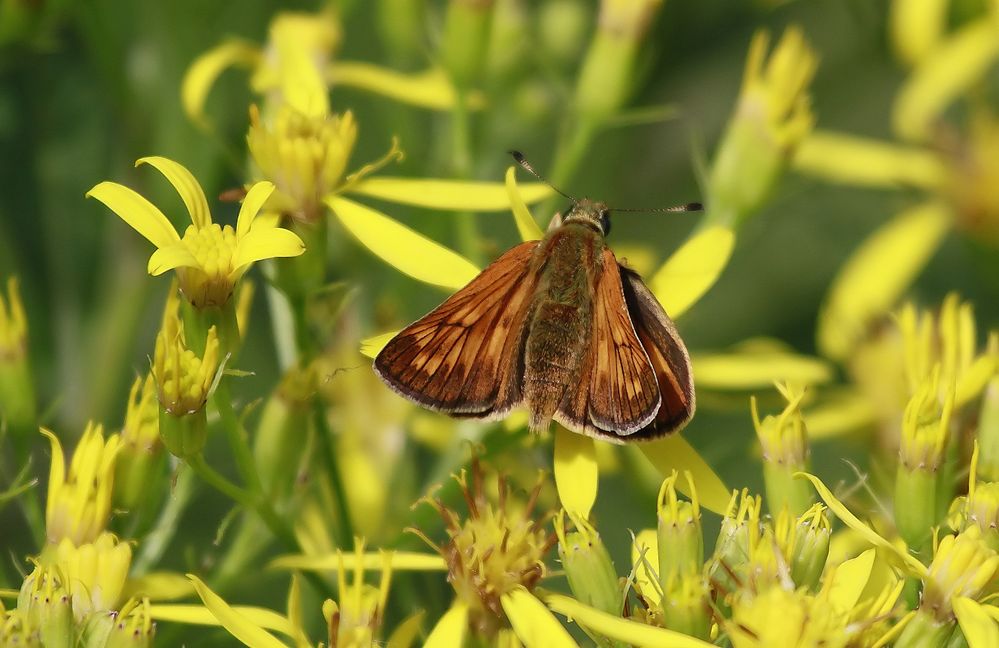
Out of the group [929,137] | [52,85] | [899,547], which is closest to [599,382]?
[899,547]

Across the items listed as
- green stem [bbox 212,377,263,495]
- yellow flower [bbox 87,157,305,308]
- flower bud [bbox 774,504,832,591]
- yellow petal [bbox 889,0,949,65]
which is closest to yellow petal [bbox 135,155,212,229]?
yellow flower [bbox 87,157,305,308]

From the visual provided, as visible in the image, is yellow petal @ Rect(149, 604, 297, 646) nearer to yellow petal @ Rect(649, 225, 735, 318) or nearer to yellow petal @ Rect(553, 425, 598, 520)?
yellow petal @ Rect(553, 425, 598, 520)

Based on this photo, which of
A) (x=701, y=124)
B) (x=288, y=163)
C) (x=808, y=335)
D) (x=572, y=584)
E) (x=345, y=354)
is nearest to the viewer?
(x=572, y=584)

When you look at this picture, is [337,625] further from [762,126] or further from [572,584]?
[762,126]

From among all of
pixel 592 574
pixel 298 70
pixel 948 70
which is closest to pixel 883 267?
pixel 948 70

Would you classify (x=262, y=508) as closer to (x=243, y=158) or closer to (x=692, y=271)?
(x=692, y=271)

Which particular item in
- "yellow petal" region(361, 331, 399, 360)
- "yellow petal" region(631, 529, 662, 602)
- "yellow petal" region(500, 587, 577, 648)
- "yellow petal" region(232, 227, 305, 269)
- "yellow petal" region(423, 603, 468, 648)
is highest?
"yellow petal" region(232, 227, 305, 269)

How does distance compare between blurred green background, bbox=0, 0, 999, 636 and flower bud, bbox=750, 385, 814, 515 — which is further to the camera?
blurred green background, bbox=0, 0, 999, 636
